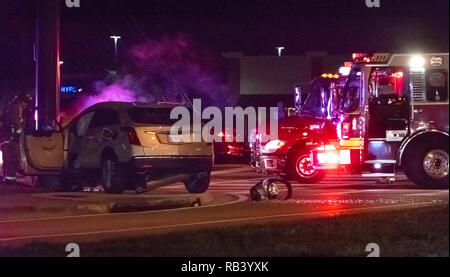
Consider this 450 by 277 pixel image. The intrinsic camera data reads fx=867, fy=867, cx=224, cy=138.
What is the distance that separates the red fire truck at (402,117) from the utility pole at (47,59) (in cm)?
678

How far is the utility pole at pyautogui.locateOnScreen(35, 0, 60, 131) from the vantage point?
1902 centimetres

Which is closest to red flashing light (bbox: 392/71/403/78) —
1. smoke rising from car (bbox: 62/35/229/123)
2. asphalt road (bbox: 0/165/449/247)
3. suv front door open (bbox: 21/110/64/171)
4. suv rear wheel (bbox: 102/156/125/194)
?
asphalt road (bbox: 0/165/449/247)

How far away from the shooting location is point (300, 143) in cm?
1836

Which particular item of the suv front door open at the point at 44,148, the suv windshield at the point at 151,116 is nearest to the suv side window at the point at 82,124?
the suv front door open at the point at 44,148

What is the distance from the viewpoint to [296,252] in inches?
345

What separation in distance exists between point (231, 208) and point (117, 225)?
2632mm

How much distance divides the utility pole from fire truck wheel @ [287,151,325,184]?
5276 millimetres

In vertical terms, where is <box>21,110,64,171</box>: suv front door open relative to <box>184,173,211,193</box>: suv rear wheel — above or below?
above

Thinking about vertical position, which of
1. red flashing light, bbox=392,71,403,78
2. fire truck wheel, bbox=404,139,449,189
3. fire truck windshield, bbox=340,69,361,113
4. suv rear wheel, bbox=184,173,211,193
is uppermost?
red flashing light, bbox=392,71,403,78

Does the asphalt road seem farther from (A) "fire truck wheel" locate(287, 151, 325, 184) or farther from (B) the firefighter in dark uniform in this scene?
(B) the firefighter in dark uniform

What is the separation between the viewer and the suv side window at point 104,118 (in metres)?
16.0

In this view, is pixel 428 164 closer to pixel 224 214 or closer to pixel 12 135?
pixel 224 214

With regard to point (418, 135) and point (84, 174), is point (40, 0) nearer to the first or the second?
point (84, 174)

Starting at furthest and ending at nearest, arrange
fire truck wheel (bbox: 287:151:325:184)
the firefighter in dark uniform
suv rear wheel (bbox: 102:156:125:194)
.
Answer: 1. fire truck wheel (bbox: 287:151:325:184)
2. the firefighter in dark uniform
3. suv rear wheel (bbox: 102:156:125:194)
